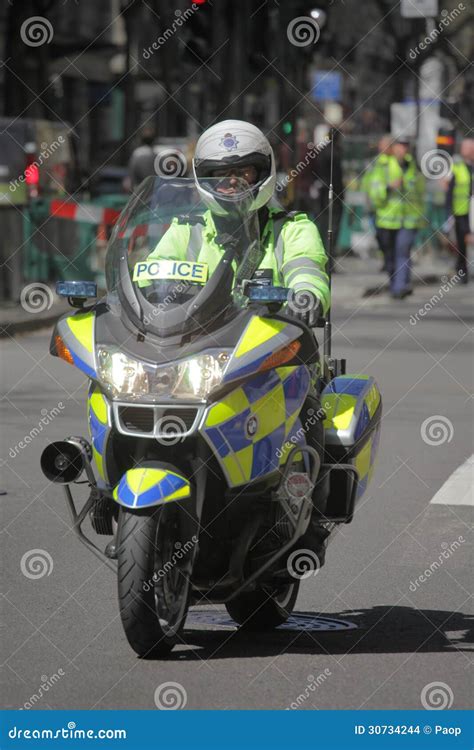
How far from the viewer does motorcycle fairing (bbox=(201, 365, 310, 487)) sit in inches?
218

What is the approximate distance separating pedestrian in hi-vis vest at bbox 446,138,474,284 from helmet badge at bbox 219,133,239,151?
1942cm

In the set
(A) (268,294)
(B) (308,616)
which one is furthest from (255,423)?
(B) (308,616)

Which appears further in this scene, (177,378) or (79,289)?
(79,289)

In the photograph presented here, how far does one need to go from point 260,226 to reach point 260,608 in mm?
1342

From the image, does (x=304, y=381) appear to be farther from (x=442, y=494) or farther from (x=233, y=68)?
(x=233, y=68)

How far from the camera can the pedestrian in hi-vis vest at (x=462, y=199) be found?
25.4m

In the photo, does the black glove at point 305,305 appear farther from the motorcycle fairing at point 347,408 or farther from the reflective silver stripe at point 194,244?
the motorcycle fairing at point 347,408

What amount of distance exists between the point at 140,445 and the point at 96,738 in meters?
1.02

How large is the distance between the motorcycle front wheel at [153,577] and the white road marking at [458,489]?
344cm

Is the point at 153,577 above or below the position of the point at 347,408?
below

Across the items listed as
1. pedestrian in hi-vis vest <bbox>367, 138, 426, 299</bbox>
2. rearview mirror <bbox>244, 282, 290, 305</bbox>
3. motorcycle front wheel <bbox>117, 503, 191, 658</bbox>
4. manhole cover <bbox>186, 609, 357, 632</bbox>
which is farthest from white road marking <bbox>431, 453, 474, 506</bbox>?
pedestrian in hi-vis vest <bbox>367, 138, 426, 299</bbox>

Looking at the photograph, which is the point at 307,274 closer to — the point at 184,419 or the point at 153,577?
the point at 184,419

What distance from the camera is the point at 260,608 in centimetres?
630

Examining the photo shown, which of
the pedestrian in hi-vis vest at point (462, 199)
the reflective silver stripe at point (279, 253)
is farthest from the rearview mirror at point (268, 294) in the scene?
the pedestrian in hi-vis vest at point (462, 199)
